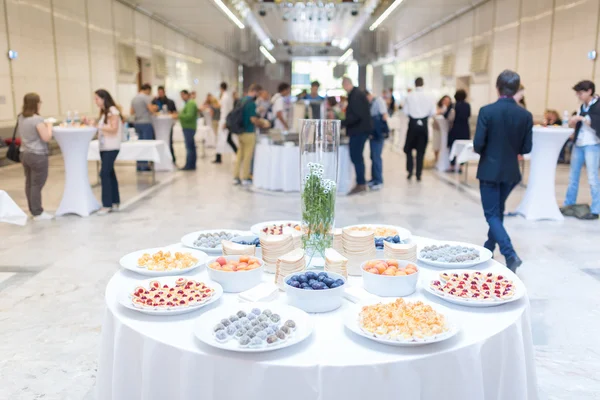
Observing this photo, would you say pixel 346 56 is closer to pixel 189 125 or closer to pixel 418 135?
pixel 189 125

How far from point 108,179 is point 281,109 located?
3.69 meters

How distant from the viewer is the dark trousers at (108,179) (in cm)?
642

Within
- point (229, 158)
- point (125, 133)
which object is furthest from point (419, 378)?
point (229, 158)

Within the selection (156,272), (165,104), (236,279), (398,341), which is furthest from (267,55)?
(398,341)

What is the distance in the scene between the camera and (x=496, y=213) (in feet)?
13.7

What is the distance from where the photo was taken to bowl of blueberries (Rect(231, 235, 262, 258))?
2.48 metres

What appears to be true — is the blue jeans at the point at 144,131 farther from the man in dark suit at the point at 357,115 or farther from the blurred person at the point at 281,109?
the man in dark suit at the point at 357,115

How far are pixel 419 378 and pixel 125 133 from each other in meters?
7.53

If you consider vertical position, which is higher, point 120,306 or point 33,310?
point 120,306

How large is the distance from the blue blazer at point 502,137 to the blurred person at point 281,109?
5.68 metres

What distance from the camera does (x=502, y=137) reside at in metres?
3.92

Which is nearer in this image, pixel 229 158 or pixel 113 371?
pixel 113 371

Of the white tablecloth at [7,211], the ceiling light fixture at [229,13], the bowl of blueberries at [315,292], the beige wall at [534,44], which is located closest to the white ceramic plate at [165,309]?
the bowl of blueberries at [315,292]

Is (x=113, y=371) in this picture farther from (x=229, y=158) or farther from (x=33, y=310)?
(x=229, y=158)
